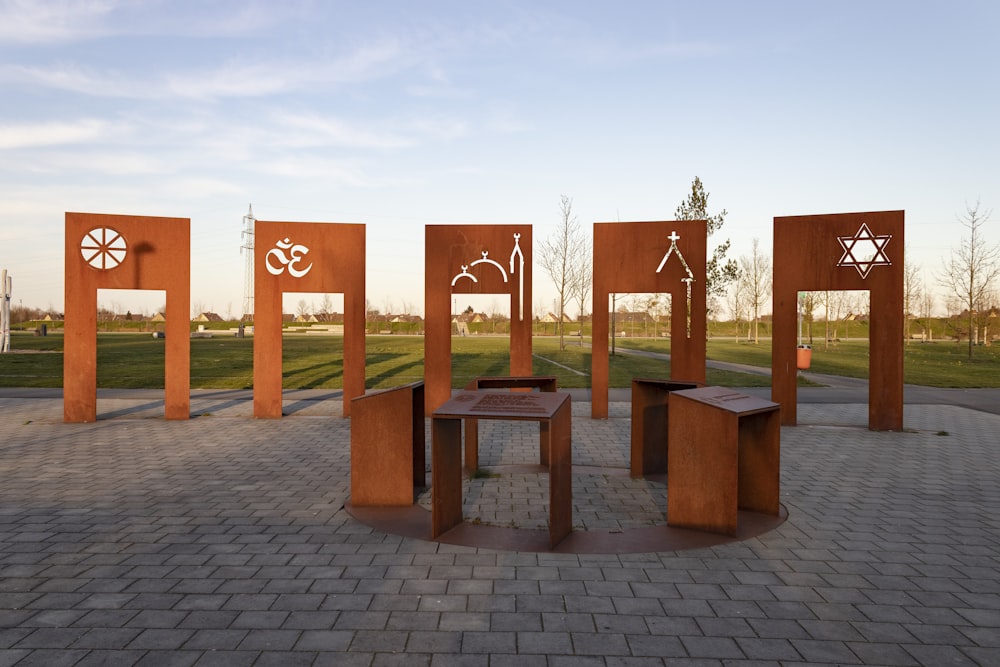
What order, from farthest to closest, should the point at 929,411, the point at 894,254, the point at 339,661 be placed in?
the point at 929,411
the point at 894,254
the point at 339,661

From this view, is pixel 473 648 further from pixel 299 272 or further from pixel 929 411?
pixel 929 411

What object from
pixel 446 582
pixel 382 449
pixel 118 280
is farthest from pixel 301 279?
pixel 446 582

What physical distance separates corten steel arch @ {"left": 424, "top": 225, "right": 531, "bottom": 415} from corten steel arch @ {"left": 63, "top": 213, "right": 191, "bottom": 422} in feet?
15.4

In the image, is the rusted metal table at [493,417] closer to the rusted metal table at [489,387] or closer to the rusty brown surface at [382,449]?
the rusty brown surface at [382,449]

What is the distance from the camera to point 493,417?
17.0ft

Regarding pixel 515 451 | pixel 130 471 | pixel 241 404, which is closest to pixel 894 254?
pixel 515 451

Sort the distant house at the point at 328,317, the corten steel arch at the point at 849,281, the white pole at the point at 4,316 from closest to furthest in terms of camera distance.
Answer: the corten steel arch at the point at 849,281, the white pole at the point at 4,316, the distant house at the point at 328,317

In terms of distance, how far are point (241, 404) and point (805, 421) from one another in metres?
12.2

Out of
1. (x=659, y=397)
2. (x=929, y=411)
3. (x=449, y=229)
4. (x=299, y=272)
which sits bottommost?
(x=929, y=411)

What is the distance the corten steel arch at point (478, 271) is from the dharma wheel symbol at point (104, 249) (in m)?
5.80

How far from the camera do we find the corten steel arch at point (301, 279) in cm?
1192

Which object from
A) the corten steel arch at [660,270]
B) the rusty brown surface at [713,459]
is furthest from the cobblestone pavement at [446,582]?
the corten steel arch at [660,270]

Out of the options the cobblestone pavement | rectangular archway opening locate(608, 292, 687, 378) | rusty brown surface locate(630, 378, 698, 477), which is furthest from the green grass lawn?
the cobblestone pavement

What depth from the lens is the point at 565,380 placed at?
1942cm
